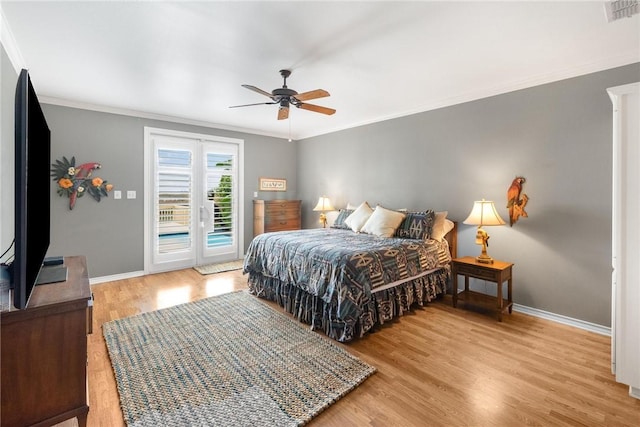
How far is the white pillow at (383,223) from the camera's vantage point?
3.58 m

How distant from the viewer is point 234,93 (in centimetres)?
348

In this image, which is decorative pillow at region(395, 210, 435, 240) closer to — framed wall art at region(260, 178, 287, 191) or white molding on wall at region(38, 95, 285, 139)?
framed wall art at region(260, 178, 287, 191)

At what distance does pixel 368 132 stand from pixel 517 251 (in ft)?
8.87

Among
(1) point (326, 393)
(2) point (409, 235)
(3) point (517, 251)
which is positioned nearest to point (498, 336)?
(3) point (517, 251)

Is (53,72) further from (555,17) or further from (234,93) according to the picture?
(555,17)

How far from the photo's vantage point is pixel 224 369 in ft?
6.67

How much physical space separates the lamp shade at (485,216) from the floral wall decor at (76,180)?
4.74 metres

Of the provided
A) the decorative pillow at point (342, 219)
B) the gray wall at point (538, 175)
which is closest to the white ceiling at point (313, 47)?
the gray wall at point (538, 175)

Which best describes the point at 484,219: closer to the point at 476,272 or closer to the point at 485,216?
the point at 485,216

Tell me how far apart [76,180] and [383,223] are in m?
4.09

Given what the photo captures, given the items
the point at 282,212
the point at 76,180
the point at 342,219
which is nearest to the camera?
the point at 76,180

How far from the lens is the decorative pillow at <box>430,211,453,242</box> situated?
3.42 m

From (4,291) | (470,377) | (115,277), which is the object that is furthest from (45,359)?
(115,277)

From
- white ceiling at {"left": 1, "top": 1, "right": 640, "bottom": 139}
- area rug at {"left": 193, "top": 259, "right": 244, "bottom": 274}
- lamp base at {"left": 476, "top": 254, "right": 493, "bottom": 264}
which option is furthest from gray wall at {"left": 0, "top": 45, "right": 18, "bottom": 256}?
lamp base at {"left": 476, "top": 254, "right": 493, "bottom": 264}
